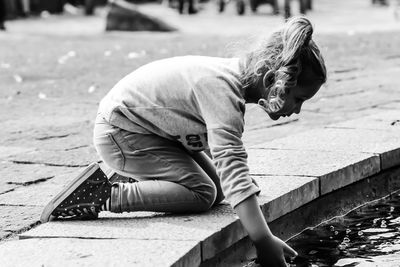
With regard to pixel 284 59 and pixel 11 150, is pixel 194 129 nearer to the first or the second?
pixel 284 59

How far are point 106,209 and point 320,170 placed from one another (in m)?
0.96

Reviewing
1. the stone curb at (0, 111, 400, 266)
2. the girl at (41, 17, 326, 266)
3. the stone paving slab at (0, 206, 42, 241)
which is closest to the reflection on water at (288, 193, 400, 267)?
the stone curb at (0, 111, 400, 266)

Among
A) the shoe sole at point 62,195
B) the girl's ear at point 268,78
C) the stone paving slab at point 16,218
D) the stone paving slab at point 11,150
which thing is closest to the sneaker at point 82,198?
the shoe sole at point 62,195

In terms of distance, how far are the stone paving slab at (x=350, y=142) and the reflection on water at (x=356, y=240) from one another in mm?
289

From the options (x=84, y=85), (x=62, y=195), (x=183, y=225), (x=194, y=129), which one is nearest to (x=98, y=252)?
(x=183, y=225)

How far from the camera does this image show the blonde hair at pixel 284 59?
2.96m

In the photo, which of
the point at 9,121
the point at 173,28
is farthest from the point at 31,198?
the point at 173,28

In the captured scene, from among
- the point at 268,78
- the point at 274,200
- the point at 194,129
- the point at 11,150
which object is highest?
the point at 268,78

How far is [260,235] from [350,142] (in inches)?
63.8

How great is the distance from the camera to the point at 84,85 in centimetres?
789

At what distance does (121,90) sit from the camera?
3.39m

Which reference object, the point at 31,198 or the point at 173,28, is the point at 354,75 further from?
the point at 173,28

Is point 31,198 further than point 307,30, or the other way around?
point 31,198

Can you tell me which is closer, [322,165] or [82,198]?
[82,198]
